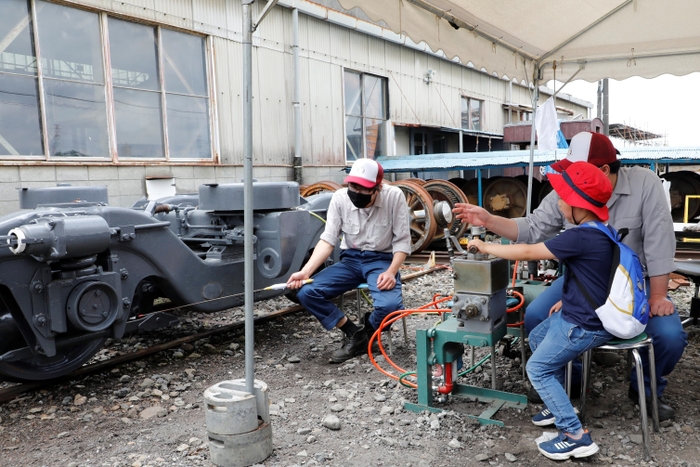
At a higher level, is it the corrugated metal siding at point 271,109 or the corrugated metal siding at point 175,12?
the corrugated metal siding at point 175,12

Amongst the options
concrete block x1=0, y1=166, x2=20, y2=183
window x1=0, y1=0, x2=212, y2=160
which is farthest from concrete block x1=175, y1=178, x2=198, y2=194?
concrete block x1=0, y1=166, x2=20, y2=183

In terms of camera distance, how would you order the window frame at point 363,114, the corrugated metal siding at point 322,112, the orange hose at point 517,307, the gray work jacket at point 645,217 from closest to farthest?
the gray work jacket at point 645,217 → the orange hose at point 517,307 → the corrugated metal siding at point 322,112 → the window frame at point 363,114

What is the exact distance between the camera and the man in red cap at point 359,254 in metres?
3.79

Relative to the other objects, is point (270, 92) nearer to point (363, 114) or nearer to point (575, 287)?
point (363, 114)

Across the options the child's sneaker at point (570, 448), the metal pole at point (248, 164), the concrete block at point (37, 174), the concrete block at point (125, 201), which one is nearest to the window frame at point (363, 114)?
the concrete block at point (125, 201)

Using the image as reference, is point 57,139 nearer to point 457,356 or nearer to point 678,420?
point 457,356

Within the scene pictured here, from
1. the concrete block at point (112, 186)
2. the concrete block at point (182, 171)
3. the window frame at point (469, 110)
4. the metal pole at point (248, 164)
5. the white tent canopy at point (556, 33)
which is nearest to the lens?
the metal pole at point (248, 164)

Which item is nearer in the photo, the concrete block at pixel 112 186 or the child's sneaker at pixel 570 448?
the child's sneaker at pixel 570 448

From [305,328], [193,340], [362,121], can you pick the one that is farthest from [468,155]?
[193,340]

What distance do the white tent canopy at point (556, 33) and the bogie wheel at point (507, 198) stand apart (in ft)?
19.4

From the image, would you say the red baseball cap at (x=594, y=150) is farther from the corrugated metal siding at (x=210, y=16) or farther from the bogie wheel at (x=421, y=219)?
the corrugated metal siding at (x=210, y=16)

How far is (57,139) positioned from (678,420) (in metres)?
7.52

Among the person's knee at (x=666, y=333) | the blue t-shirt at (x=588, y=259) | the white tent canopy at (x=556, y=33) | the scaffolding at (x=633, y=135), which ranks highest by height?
the scaffolding at (x=633, y=135)

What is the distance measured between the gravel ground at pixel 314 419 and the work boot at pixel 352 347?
0.06 metres
